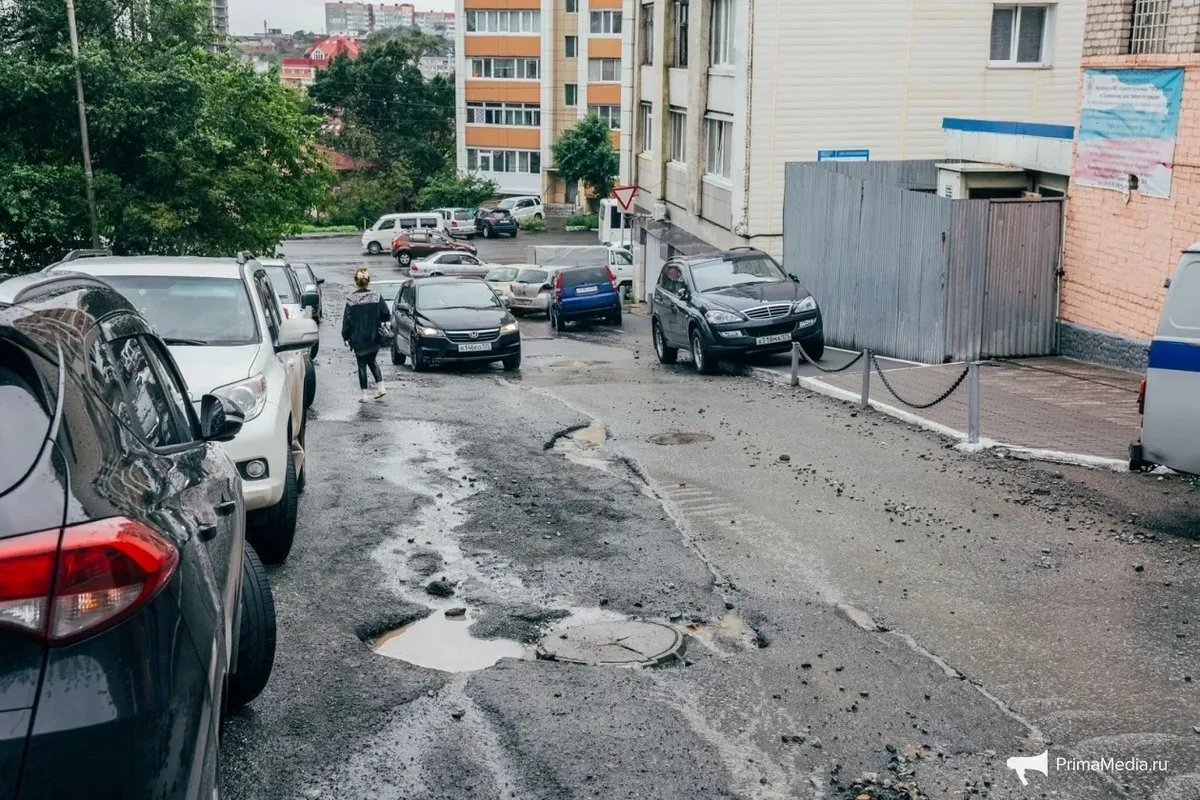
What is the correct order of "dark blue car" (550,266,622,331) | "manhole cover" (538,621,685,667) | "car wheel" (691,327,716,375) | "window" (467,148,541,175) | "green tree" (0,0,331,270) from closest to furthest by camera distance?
"manhole cover" (538,621,685,667), "car wheel" (691,327,716,375), "green tree" (0,0,331,270), "dark blue car" (550,266,622,331), "window" (467,148,541,175)

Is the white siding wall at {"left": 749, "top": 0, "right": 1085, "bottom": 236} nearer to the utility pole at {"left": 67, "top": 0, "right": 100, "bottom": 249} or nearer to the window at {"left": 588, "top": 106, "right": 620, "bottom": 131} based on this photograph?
the utility pole at {"left": 67, "top": 0, "right": 100, "bottom": 249}

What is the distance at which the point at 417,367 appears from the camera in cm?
2206

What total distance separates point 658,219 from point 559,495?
29500 mm

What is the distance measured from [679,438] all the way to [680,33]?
25.7 meters

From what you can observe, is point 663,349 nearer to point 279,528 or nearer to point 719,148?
point 719,148

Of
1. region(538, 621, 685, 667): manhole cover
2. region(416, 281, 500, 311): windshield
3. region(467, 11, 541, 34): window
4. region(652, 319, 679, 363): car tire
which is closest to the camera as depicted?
region(538, 621, 685, 667): manhole cover

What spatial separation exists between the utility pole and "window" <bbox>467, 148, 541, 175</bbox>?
183ft

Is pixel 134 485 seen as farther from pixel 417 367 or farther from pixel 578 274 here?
pixel 578 274

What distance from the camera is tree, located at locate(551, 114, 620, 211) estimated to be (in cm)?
6644

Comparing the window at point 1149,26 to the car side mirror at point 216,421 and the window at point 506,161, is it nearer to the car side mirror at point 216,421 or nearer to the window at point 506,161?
the car side mirror at point 216,421

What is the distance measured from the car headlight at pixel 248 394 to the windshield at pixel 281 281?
14747 mm

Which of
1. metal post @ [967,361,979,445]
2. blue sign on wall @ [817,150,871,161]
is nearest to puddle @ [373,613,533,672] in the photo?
metal post @ [967,361,979,445]

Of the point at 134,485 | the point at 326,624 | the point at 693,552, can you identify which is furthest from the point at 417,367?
the point at 134,485

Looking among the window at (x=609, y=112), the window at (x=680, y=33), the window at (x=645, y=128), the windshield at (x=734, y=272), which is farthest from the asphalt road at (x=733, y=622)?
the window at (x=609, y=112)
